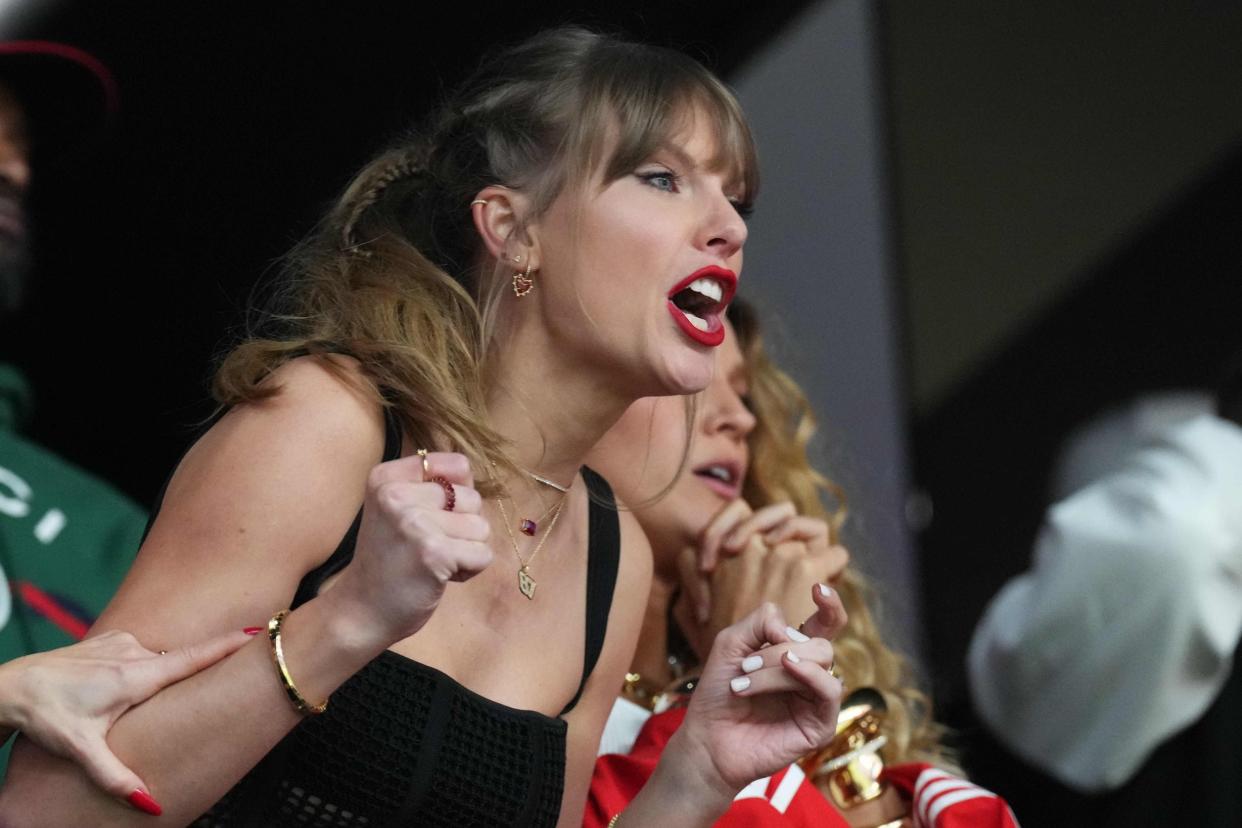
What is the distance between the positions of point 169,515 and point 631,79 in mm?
646

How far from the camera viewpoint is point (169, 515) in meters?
1.35

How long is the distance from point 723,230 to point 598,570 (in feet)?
1.22

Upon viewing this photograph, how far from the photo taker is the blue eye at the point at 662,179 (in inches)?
62.6

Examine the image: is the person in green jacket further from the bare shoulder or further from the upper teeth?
the upper teeth

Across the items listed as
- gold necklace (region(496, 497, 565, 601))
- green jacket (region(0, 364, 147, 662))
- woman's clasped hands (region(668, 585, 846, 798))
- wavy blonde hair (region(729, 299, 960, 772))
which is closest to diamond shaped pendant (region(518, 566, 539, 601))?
gold necklace (region(496, 497, 565, 601))

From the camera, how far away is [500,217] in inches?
64.6

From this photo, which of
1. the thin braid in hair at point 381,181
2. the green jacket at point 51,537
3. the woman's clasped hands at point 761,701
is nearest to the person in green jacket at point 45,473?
the green jacket at point 51,537

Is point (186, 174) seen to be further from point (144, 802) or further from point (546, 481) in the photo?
point (144, 802)

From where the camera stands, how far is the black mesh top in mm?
1386

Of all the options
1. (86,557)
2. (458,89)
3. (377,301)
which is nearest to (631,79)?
(458,89)

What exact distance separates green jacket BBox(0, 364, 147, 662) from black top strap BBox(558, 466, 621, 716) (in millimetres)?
689

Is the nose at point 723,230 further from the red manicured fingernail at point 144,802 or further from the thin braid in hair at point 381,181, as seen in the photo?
the red manicured fingernail at point 144,802

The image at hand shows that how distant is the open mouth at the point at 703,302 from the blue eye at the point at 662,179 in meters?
0.10

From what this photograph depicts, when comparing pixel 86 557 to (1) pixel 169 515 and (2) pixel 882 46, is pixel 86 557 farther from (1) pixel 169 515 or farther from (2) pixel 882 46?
(2) pixel 882 46
